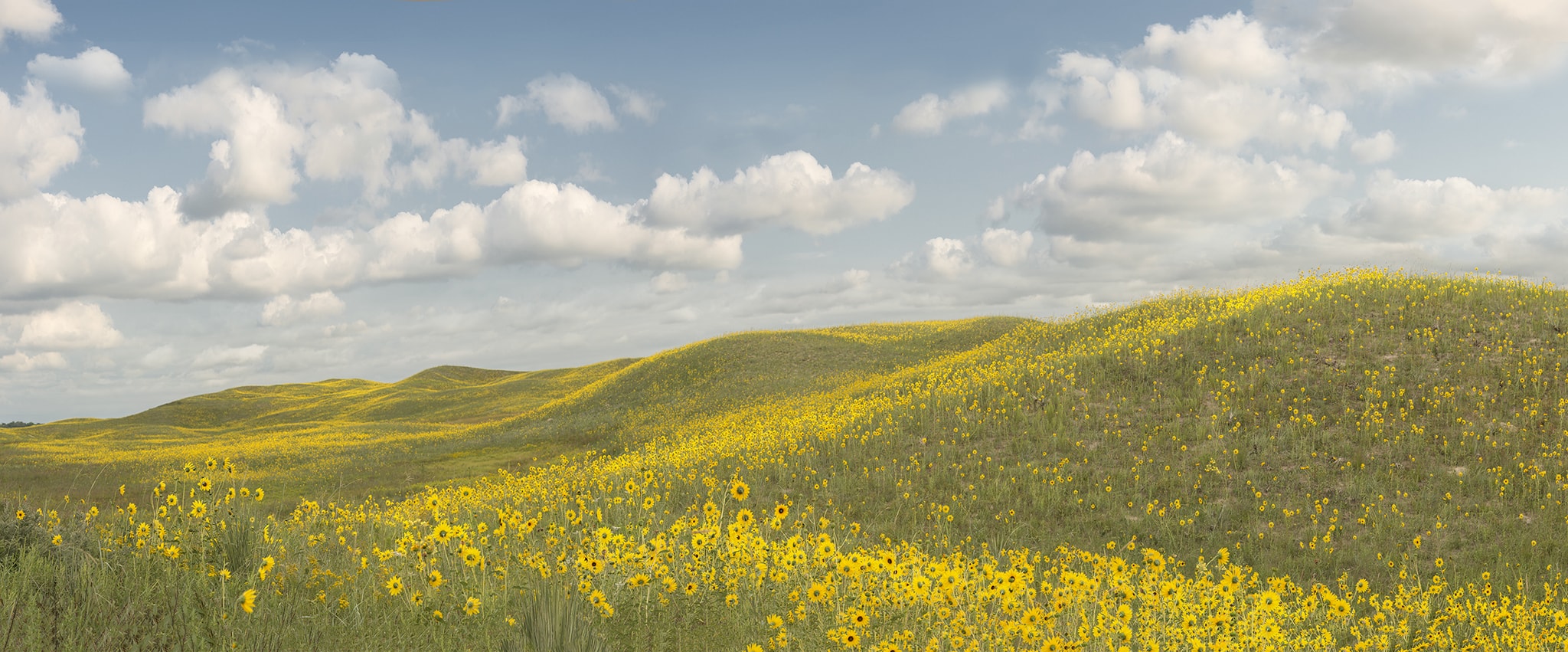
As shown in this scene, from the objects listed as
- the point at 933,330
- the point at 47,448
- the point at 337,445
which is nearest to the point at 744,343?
the point at 933,330

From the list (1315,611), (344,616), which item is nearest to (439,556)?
(344,616)

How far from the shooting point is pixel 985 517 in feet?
50.5

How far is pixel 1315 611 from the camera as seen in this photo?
9.74m

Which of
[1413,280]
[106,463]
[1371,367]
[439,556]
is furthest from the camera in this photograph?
[106,463]

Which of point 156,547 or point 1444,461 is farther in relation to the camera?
point 1444,461

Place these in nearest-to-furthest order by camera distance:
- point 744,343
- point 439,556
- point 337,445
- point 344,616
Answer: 1. point 344,616
2. point 439,556
3. point 337,445
4. point 744,343

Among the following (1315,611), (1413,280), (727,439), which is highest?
(1413,280)

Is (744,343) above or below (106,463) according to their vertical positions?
above

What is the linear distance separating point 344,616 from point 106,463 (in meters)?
36.4

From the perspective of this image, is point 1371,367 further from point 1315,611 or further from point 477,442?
point 477,442

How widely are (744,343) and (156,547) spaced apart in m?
38.2

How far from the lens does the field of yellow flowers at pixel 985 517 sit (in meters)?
5.85

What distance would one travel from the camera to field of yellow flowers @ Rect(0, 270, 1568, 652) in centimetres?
585

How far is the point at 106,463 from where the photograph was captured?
33.1 m
